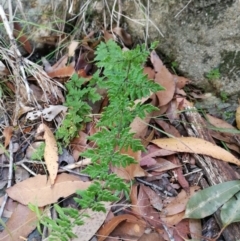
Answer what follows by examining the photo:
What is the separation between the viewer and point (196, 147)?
1928mm

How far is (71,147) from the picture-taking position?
6.43 ft

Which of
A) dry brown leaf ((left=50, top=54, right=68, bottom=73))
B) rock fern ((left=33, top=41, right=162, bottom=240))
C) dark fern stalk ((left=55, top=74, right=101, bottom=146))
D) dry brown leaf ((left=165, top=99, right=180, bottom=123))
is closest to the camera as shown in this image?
→ rock fern ((left=33, top=41, right=162, bottom=240))

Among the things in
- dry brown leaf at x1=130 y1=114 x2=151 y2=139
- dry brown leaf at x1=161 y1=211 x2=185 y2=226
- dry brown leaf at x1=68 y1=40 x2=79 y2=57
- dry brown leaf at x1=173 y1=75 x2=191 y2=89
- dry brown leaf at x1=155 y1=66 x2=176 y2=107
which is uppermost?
dry brown leaf at x1=173 y1=75 x2=191 y2=89

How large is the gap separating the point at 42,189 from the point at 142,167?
45 centimetres

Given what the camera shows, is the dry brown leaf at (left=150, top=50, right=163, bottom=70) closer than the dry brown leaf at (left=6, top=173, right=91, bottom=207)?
No

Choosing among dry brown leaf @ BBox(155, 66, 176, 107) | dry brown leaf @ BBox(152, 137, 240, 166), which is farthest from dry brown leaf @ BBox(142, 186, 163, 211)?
dry brown leaf @ BBox(155, 66, 176, 107)

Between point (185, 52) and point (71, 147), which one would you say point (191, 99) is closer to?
point (185, 52)

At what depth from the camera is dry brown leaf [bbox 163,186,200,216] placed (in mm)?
1798

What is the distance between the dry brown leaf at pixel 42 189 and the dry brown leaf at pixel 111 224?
0.63ft

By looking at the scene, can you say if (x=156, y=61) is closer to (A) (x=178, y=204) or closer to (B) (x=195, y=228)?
(A) (x=178, y=204)

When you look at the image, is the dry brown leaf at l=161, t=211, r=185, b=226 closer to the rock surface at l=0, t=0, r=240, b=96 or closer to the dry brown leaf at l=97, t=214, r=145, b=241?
the dry brown leaf at l=97, t=214, r=145, b=241

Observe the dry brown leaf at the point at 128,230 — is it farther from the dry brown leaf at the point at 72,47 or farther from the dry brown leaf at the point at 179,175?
the dry brown leaf at the point at 72,47

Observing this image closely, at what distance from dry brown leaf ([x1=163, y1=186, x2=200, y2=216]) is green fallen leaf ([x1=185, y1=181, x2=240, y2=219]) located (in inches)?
1.5

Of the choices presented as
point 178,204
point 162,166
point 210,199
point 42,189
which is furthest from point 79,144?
point 210,199
